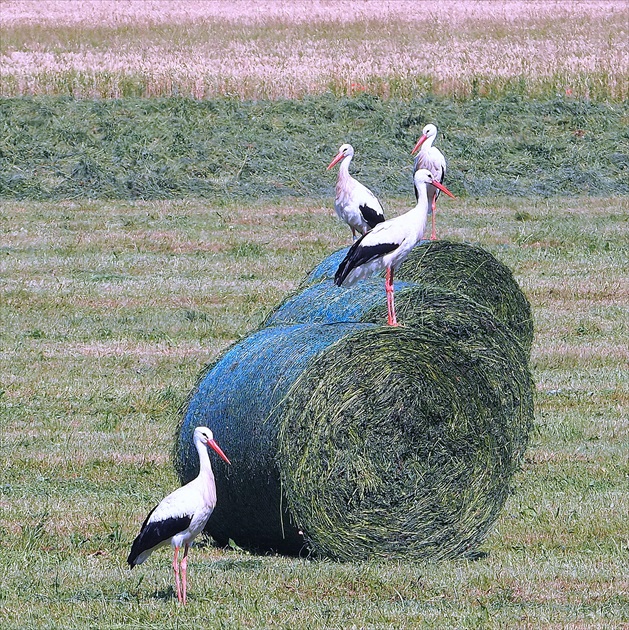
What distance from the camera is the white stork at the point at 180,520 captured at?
729 centimetres

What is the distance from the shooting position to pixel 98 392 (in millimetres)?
13180

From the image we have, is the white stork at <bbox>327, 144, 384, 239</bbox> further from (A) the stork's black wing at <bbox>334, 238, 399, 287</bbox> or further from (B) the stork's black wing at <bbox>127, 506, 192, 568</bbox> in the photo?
(B) the stork's black wing at <bbox>127, 506, 192, 568</bbox>

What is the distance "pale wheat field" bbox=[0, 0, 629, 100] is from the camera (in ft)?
101

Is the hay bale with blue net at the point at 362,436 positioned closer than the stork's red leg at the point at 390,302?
Yes

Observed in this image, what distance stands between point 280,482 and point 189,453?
0.84 meters

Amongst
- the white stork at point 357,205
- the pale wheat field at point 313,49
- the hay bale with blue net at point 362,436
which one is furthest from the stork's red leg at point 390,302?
the pale wheat field at point 313,49

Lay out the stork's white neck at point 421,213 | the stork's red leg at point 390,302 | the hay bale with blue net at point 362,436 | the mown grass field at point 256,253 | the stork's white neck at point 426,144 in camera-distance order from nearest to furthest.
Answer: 1. the mown grass field at point 256,253
2. the hay bale with blue net at point 362,436
3. the stork's red leg at point 390,302
4. the stork's white neck at point 421,213
5. the stork's white neck at point 426,144

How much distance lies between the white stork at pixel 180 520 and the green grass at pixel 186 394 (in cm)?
22

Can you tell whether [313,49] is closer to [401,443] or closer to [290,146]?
[290,146]

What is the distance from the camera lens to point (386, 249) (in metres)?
9.41

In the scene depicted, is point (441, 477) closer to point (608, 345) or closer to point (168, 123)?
point (608, 345)

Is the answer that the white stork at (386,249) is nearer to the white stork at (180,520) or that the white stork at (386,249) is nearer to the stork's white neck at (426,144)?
the white stork at (180,520)

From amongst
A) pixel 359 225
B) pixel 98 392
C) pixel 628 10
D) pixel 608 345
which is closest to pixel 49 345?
pixel 98 392

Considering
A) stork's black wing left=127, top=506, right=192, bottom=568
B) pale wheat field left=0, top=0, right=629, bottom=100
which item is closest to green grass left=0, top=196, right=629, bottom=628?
stork's black wing left=127, top=506, right=192, bottom=568
